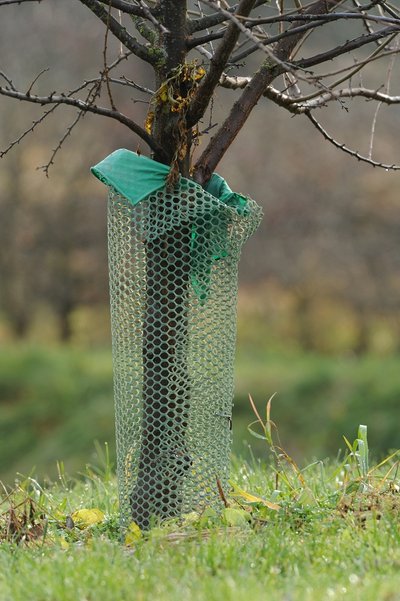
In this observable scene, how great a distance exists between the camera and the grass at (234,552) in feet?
8.10

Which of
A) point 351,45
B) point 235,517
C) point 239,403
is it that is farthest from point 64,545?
point 239,403

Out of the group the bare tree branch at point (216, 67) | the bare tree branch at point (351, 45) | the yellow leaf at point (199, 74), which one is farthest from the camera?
the yellow leaf at point (199, 74)

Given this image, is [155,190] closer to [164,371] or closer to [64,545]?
[164,371]

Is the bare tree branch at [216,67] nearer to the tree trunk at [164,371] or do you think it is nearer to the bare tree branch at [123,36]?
the tree trunk at [164,371]

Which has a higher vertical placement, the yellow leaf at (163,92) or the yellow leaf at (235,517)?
the yellow leaf at (163,92)

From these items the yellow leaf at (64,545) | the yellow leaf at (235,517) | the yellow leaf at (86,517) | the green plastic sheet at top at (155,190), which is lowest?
the yellow leaf at (86,517)

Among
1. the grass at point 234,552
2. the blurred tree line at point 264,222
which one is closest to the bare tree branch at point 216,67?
the grass at point 234,552

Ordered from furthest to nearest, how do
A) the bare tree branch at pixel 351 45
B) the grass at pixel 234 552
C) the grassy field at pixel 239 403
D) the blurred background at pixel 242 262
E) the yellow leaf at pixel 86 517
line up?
the blurred background at pixel 242 262
the grassy field at pixel 239 403
the yellow leaf at pixel 86 517
the bare tree branch at pixel 351 45
the grass at pixel 234 552

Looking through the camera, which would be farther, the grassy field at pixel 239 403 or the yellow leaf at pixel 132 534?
the grassy field at pixel 239 403

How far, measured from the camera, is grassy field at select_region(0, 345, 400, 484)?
372 inches

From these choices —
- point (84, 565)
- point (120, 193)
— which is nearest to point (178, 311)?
point (120, 193)

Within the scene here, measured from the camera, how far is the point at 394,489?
345cm

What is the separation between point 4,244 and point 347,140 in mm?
5016

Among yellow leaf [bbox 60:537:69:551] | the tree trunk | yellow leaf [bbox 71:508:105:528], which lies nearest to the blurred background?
yellow leaf [bbox 71:508:105:528]
